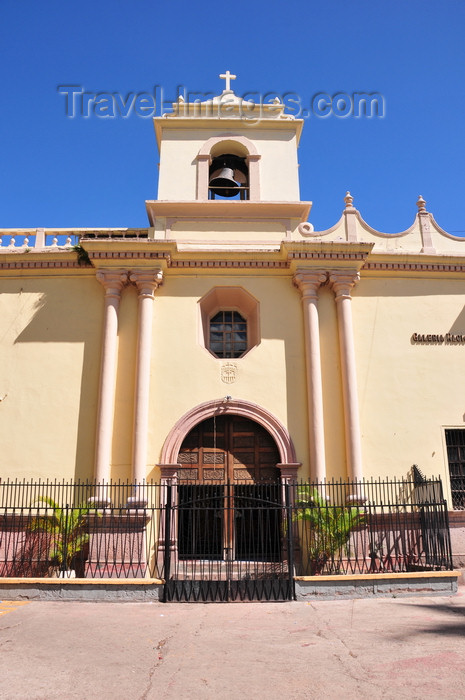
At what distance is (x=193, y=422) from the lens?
39.3 ft

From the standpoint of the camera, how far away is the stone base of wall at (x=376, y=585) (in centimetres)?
904

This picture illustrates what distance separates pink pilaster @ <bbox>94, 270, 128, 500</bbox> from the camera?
11.5 metres

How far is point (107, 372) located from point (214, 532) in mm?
4027

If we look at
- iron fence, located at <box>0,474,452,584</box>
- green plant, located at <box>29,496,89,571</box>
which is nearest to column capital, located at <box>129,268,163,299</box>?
iron fence, located at <box>0,474,452,584</box>

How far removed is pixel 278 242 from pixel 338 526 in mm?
6513

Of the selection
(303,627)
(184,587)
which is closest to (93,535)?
(184,587)

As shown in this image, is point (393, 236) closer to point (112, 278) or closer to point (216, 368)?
point (216, 368)

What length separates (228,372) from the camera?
40.7ft

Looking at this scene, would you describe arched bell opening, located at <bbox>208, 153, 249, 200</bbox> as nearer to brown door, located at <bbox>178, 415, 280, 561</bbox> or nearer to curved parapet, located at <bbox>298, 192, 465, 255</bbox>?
curved parapet, located at <bbox>298, 192, 465, 255</bbox>

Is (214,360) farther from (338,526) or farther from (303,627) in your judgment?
(303,627)

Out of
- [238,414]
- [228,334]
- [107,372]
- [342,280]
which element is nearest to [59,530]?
[107,372]

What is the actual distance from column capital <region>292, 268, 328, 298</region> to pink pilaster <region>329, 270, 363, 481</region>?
0.26 meters

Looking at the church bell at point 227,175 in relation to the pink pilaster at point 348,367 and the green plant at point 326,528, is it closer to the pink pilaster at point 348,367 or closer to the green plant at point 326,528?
the pink pilaster at point 348,367

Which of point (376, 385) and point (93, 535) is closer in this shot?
point (93, 535)
